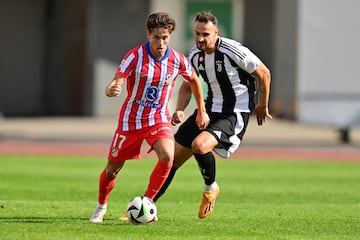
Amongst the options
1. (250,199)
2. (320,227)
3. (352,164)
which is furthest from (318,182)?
(320,227)

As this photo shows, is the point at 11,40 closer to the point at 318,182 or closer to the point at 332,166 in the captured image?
the point at 332,166

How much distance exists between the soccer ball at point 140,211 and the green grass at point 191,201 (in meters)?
0.09

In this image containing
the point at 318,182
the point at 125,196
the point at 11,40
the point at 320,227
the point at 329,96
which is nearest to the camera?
the point at 320,227

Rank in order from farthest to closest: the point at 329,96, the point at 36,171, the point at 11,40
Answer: the point at 11,40 < the point at 329,96 < the point at 36,171

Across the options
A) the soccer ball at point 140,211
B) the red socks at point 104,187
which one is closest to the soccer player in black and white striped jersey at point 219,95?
the red socks at point 104,187

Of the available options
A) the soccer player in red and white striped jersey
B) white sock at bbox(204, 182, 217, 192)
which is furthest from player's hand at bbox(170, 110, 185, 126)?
white sock at bbox(204, 182, 217, 192)

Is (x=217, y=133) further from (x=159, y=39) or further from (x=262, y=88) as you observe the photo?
(x=159, y=39)

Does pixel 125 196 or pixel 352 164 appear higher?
pixel 125 196

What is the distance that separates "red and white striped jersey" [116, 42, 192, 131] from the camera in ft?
36.4

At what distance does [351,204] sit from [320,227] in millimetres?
2718

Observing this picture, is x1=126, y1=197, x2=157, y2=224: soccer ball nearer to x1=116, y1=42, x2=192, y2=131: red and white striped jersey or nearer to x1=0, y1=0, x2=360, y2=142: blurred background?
x1=116, y1=42, x2=192, y2=131: red and white striped jersey

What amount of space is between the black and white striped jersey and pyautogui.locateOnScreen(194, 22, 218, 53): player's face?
18 centimetres

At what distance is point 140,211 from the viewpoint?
10.8 m

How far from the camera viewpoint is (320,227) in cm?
1116
